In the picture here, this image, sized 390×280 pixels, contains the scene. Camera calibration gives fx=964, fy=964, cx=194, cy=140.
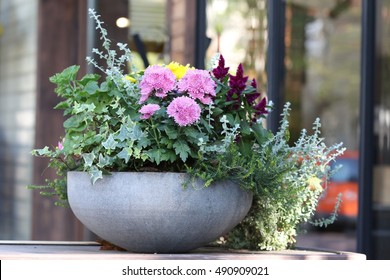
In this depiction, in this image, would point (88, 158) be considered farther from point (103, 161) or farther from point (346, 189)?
point (346, 189)

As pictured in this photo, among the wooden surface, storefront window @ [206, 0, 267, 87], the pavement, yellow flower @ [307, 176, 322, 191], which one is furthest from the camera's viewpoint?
the pavement

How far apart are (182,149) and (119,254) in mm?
292

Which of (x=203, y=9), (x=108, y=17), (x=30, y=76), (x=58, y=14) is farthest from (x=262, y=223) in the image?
(x=30, y=76)

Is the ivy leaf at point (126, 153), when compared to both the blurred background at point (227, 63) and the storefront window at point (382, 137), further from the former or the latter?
the storefront window at point (382, 137)

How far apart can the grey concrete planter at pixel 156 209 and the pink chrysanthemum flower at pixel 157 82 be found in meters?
0.19

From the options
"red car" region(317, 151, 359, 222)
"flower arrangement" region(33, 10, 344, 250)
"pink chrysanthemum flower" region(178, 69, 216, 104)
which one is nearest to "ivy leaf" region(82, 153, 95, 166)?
"flower arrangement" region(33, 10, 344, 250)

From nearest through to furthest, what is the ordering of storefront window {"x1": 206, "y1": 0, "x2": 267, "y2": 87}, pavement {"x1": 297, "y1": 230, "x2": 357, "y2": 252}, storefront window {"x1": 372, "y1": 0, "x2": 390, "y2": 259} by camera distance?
storefront window {"x1": 372, "y1": 0, "x2": 390, "y2": 259}
storefront window {"x1": 206, "y1": 0, "x2": 267, "y2": 87}
pavement {"x1": 297, "y1": 230, "x2": 357, "y2": 252}

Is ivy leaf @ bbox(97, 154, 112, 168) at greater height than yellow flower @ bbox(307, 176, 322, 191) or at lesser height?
greater

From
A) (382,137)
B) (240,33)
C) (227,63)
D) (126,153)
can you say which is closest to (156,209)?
(126,153)

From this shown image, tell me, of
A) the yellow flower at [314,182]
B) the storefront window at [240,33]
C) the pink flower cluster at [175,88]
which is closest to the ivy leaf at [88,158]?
the pink flower cluster at [175,88]

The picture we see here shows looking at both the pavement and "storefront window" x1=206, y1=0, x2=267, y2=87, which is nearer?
"storefront window" x1=206, y1=0, x2=267, y2=87

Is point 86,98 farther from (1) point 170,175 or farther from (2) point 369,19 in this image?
(2) point 369,19

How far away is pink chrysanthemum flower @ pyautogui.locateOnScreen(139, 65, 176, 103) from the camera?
7.27ft

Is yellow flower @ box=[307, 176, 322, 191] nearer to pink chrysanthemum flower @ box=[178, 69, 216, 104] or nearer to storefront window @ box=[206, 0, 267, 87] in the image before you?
pink chrysanthemum flower @ box=[178, 69, 216, 104]
